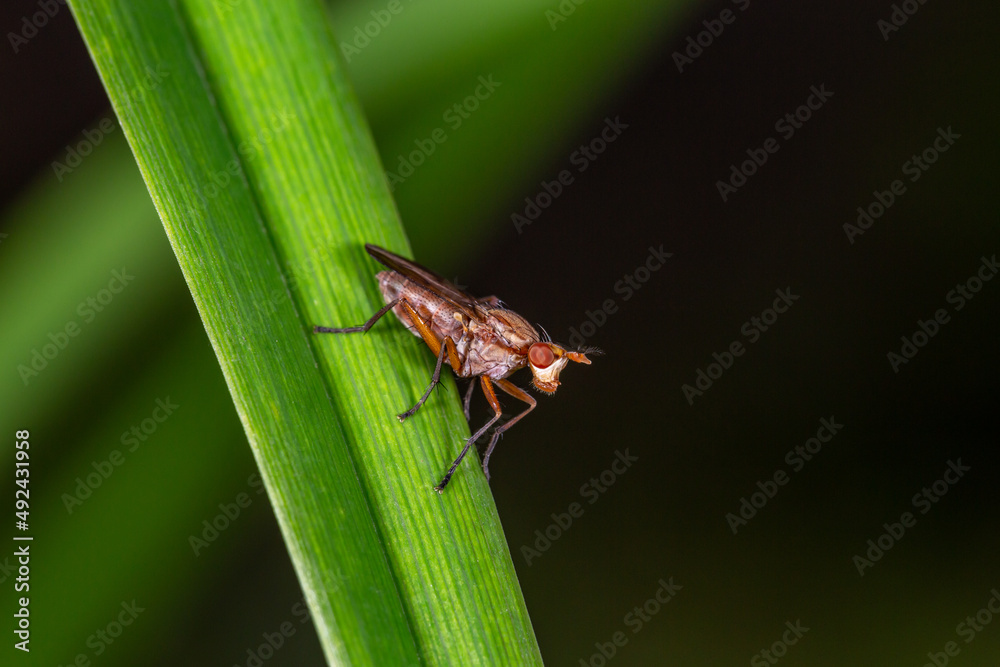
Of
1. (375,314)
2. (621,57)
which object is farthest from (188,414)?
(621,57)

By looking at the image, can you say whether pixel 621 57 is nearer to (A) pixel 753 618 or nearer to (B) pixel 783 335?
(B) pixel 783 335

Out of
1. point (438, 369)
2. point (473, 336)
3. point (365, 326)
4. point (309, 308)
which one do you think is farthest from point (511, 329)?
point (309, 308)

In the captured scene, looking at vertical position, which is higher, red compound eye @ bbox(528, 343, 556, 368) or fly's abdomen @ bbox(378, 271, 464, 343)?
red compound eye @ bbox(528, 343, 556, 368)

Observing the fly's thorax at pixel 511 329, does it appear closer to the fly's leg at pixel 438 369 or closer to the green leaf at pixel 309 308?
the fly's leg at pixel 438 369

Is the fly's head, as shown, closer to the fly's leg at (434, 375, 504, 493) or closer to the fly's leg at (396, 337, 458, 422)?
the fly's leg at (434, 375, 504, 493)

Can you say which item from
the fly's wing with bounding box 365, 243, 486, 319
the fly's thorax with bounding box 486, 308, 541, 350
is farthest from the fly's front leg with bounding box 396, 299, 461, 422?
the fly's thorax with bounding box 486, 308, 541, 350

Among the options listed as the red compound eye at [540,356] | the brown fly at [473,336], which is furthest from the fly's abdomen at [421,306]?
the red compound eye at [540,356]

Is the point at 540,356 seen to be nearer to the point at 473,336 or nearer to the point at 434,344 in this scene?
the point at 473,336
